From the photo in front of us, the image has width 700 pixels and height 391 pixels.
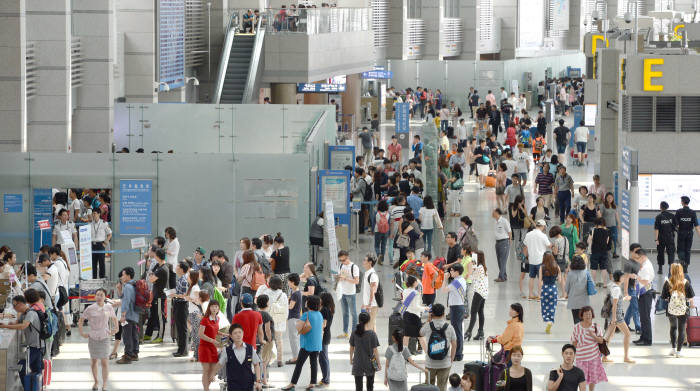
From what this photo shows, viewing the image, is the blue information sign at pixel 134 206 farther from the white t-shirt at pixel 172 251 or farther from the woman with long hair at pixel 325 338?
the woman with long hair at pixel 325 338

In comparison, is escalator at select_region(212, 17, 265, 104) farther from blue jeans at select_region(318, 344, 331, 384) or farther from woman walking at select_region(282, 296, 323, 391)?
woman walking at select_region(282, 296, 323, 391)

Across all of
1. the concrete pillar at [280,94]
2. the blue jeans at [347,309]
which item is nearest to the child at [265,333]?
the blue jeans at [347,309]

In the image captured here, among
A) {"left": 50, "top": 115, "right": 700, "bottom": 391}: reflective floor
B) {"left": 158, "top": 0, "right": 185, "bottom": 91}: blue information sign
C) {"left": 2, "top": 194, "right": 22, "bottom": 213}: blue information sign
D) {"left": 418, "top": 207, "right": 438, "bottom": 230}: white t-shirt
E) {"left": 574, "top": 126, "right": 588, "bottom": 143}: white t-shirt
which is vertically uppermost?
{"left": 158, "top": 0, "right": 185, "bottom": 91}: blue information sign

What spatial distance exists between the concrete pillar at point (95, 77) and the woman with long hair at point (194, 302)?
15271 mm

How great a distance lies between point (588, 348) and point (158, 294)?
21.5ft

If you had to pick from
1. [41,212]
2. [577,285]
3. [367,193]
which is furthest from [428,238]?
[41,212]

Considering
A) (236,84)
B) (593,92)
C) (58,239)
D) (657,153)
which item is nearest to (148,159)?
(58,239)

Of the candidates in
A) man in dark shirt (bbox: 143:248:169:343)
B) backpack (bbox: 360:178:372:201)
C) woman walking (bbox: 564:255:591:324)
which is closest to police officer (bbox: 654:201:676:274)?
woman walking (bbox: 564:255:591:324)

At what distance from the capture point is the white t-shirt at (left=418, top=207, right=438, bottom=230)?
77.6ft

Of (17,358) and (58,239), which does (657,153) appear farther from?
(17,358)

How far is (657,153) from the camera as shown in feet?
83.2

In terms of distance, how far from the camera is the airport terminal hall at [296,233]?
15.1 metres

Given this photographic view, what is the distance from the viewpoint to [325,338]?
50.9 feet

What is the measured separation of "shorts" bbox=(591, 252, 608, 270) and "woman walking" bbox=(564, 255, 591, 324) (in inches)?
156
